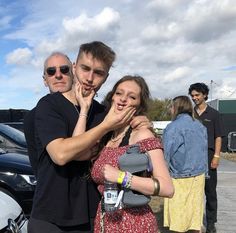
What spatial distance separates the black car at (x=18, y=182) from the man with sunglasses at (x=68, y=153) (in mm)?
3936

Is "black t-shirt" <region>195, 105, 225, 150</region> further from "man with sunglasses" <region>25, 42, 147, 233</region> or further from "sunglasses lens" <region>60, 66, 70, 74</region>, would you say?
"man with sunglasses" <region>25, 42, 147, 233</region>

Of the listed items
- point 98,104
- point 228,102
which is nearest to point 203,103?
point 98,104

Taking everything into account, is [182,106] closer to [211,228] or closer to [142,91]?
[211,228]

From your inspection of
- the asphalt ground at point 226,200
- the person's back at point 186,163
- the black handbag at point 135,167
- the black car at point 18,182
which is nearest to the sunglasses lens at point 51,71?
the black handbag at point 135,167

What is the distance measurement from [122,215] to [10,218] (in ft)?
5.00

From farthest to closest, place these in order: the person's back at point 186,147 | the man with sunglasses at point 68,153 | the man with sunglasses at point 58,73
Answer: the person's back at point 186,147, the man with sunglasses at point 58,73, the man with sunglasses at point 68,153

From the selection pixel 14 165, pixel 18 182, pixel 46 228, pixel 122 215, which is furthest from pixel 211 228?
pixel 46 228

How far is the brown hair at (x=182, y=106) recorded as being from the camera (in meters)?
5.88

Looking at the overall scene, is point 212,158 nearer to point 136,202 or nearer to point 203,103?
point 203,103

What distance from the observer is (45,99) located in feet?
8.09

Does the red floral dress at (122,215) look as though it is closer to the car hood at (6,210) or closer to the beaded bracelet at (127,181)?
the beaded bracelet at (127,181)

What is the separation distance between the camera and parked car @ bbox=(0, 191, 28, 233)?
3.52 m

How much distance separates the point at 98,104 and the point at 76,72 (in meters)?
0.29

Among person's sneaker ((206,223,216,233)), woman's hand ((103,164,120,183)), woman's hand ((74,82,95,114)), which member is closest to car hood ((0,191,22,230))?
woman's hand ((103,164,120,183))
